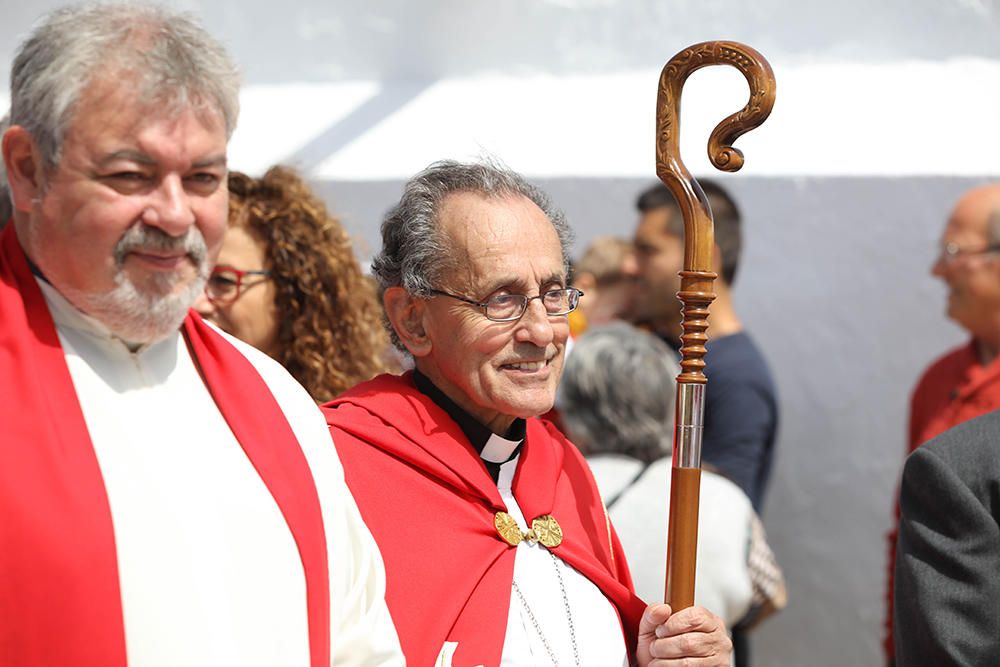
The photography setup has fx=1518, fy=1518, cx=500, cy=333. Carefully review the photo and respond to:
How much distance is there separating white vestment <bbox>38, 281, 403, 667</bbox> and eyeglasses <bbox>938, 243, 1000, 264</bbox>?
10.7 feet

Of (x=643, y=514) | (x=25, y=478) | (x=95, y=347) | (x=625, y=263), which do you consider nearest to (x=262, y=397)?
(x=95, y=347)

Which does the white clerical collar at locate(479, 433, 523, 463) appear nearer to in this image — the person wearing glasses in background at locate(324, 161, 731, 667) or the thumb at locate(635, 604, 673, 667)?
the person wearing glasses in background at locate(324, 161, 731, 667)

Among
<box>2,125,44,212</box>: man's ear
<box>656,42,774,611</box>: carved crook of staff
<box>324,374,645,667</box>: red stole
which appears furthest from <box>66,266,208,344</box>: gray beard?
<box>656,42,774,611</box>: carved crook of staff

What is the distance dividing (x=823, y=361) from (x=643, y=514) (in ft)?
9.81

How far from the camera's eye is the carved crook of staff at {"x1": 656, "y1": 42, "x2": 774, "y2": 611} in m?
3.11

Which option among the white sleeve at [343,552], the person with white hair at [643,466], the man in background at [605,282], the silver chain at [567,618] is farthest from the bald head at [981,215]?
the white sleeve at [343,552]

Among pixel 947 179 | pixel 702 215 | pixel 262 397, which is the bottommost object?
pixel 262 397

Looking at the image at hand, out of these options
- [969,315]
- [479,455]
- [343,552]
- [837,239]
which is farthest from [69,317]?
[837,239]

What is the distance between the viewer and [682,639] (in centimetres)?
298

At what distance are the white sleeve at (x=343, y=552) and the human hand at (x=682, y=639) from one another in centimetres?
58

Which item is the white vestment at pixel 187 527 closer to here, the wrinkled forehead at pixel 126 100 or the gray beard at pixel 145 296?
the gray beard at pixel 145 296

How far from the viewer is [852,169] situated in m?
6.48

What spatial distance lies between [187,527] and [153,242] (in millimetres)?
453

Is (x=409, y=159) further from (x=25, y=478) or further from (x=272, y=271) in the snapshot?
(x=25, y=478)
